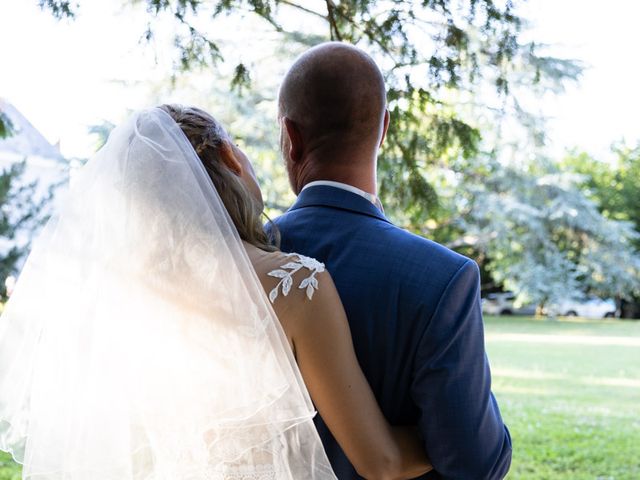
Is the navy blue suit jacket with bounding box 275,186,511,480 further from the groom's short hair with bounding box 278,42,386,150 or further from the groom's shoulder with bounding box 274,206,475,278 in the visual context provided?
the groom's short hair with bounding box 278,42,386,150

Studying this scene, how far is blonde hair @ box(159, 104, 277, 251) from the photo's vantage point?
1738mm

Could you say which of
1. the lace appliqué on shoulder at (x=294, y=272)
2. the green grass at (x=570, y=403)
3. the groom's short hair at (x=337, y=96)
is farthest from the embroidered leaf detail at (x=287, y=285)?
the green grass at (x=570, y=403)

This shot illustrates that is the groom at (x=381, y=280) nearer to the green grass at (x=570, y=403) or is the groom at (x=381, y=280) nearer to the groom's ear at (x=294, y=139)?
the groom's ear at (x=294, y=139)

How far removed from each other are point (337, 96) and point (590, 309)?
33.4 m

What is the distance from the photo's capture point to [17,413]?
1860mm

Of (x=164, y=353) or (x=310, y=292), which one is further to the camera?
(x=164, y=353)

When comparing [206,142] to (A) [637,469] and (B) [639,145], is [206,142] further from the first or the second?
(B) [639,145]

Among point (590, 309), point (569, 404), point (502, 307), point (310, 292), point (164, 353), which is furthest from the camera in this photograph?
point (502, 307)

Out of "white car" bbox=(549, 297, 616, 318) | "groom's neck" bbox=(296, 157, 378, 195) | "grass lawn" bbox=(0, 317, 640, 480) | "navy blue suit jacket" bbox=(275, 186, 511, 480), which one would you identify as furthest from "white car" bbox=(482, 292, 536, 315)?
"navy blue suit jacket" bbox=(275, 186, 511, 480)

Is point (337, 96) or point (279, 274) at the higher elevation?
Result: point (337, 96)

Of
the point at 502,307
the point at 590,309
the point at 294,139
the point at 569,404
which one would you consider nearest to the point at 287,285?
the point at 294,139

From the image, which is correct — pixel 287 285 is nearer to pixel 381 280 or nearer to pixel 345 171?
pixel 381 280

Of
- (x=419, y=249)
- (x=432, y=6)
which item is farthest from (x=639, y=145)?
(x=419, y=249)

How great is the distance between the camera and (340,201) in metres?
1.80
